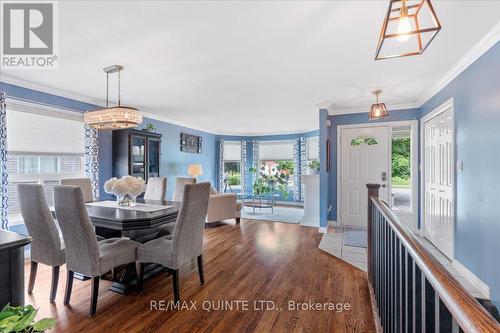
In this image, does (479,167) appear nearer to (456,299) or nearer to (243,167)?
(456,299)

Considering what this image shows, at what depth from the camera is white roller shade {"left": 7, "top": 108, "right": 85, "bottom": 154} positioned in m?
3.25

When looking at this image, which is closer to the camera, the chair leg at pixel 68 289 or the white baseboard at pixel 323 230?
the chair leg at pixel 68 289

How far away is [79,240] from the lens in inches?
80.7

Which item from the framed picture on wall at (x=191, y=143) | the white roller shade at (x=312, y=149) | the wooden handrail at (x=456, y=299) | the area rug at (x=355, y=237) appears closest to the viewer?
the wooden handrail at (x=456, y=299)

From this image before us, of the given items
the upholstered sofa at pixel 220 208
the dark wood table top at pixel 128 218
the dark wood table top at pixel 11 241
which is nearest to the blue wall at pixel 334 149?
the upholstered sofa at pixel 220 208

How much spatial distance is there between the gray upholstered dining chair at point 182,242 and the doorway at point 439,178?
3159mm

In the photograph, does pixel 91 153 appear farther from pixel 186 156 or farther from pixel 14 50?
pixel 186 156

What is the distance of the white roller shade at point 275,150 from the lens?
8258 mm

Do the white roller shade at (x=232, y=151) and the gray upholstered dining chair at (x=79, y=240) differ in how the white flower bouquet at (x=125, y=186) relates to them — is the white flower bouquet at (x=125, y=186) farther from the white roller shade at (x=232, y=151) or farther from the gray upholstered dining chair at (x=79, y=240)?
the white roller shade at (x=232, y=151)

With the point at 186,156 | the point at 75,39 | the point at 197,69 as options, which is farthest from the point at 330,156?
the point at 75,39

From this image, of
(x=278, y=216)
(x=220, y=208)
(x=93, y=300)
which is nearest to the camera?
(x=93, y=300)

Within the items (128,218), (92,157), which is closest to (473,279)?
(128,218)

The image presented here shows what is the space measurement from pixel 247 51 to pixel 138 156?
318 centimetres

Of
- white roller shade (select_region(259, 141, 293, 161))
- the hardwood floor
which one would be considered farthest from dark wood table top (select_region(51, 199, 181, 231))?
white roller shade (select_region(259, 141, 293, 161))
